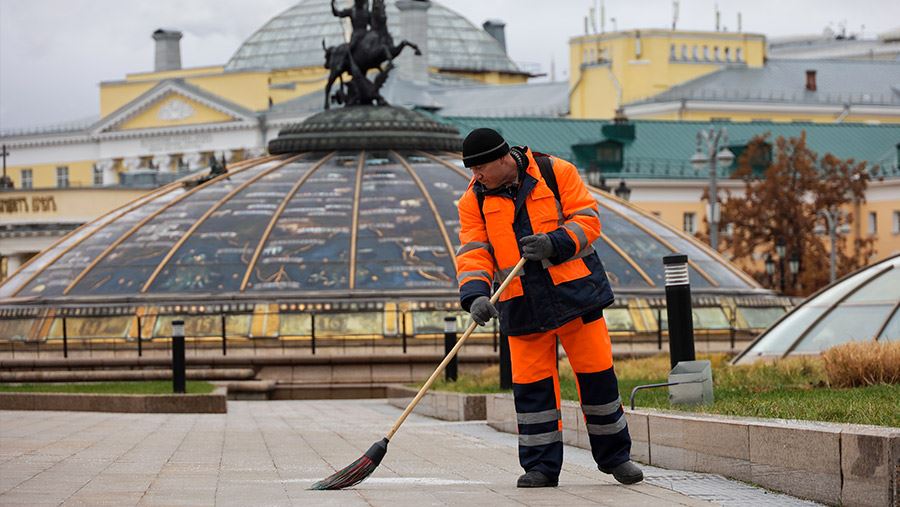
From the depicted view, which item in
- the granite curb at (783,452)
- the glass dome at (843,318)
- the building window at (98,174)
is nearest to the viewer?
the granite curb at (783,452)

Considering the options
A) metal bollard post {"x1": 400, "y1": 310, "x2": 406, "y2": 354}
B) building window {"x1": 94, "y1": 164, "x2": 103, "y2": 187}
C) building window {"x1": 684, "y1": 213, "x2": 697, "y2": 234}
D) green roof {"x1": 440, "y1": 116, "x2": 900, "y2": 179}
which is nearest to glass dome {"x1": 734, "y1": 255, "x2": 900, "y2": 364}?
metal bollard post {"x1": 400, "y1": 310, "x2": 406, "y2": 354}

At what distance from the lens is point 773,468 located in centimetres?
1074

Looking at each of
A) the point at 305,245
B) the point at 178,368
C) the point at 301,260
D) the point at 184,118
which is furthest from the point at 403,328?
the point at 184,118

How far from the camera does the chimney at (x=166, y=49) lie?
119m

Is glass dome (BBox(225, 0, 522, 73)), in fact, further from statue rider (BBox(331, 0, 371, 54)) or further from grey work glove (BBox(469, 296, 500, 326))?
grey work glove (BBox(469, 296, 500, 326))

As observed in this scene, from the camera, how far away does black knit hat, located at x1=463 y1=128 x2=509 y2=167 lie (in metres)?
11.1

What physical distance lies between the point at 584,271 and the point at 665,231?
77.1 ft

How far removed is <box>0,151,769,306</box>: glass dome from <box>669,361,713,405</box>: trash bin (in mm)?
16414

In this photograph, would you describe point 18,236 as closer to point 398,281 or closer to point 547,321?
point 398,281

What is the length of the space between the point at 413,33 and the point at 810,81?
71.8 feet

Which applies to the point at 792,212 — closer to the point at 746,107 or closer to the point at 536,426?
the point at 746,107

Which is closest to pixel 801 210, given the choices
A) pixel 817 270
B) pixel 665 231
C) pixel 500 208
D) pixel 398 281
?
pixel 817 270

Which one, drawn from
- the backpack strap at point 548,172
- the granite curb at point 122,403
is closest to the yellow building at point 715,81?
the granite curb at point 122,403

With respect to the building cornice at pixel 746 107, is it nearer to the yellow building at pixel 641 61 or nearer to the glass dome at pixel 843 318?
the yellow building at pixel 641 61
